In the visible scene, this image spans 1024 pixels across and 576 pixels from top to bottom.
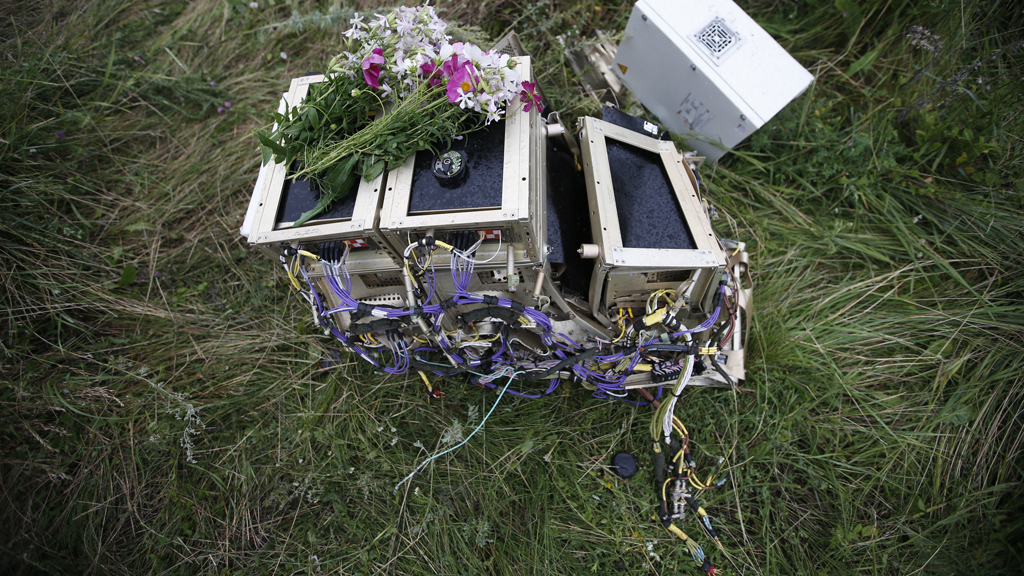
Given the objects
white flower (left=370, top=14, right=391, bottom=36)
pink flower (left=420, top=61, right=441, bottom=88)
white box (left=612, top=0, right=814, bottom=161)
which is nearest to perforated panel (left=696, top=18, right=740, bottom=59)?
white box (left=612, top=0, right=814, bottom=161)

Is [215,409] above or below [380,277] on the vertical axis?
below

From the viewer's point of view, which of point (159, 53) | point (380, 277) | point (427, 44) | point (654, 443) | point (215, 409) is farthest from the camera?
point (159, 53)

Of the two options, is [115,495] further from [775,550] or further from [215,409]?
A: [775,550]

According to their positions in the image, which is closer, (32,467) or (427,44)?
(427,44)

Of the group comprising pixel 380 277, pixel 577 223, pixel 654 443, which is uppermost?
pixel 577 223

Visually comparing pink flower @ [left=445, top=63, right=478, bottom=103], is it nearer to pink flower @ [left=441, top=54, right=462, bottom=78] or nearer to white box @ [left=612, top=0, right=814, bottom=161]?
pink flower @ [left=441, top=54, right=462, bottom=78]

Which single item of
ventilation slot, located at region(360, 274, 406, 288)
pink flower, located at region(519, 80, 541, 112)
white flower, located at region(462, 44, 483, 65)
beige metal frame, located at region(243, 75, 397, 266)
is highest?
white flower, located at region(462, 44, 483, 65)

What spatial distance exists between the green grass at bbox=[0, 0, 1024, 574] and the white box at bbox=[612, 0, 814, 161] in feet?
1.60

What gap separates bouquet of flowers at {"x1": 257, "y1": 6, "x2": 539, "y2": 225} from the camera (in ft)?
6.93

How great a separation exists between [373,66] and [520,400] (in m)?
1.88

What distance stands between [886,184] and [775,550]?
7.87ft

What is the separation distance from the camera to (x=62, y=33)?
357 cm

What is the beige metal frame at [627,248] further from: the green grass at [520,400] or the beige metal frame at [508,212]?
the green grass at [520,400]

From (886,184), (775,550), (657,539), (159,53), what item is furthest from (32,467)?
(886,184)
